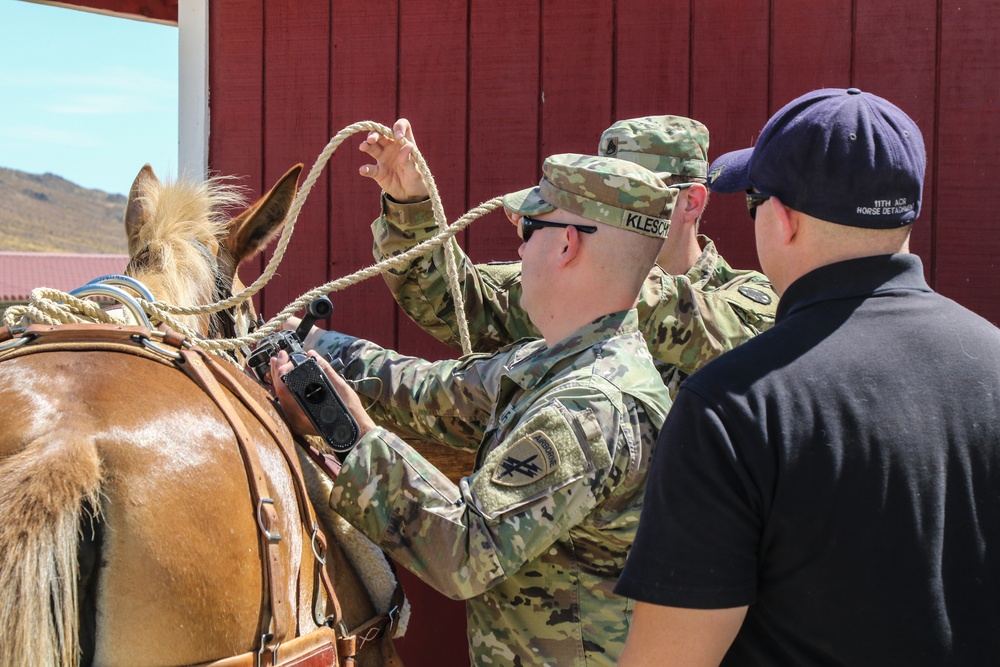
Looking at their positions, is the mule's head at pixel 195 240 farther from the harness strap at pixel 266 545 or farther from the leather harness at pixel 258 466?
the harness strap at pixel 266 545

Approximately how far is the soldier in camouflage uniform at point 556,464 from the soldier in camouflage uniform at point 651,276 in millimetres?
538

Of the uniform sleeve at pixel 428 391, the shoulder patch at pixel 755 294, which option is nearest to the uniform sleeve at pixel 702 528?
the uniform sleeve at pixel 428 391

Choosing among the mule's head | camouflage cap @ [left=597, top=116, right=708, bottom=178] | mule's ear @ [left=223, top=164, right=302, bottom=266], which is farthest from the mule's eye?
camouflage cap @ [left=597, top=116, right=708, bottom=178]

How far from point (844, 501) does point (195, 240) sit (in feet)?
5.89

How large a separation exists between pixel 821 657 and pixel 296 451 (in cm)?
115

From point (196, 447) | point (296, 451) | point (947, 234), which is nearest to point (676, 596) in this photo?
point (196, 447)

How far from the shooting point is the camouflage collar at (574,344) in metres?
1.79

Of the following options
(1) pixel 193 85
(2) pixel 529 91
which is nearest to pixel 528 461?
(2) pixel 529 91

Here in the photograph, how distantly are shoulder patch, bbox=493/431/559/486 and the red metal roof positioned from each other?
487 inches

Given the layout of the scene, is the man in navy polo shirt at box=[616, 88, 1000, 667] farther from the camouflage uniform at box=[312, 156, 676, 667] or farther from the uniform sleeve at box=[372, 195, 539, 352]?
the uniform sleeve at box=[372, 195, 539, 352]

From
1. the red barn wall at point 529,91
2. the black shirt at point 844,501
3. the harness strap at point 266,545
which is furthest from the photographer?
the red barn wall at point 529,91

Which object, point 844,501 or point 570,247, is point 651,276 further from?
point 844,501

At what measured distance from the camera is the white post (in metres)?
3.62

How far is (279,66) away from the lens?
11.7 ft
